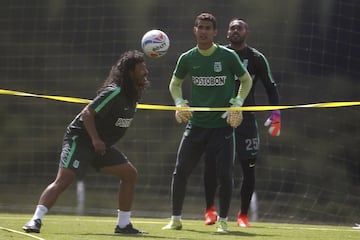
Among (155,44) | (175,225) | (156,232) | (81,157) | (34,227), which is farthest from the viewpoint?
(155,44)

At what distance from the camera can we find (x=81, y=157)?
8.04 m

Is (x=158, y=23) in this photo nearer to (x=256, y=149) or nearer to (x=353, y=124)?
(x=353, y=124)

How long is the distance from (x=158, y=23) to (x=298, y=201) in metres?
3.14

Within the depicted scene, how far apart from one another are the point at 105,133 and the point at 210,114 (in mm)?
1099

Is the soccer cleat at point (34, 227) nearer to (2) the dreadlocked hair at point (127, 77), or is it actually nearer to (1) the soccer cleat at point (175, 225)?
(2) the dreadlocked hair at point (127, 77)

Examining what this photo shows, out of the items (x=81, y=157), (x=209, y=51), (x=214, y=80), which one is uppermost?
(x=209, y=51)

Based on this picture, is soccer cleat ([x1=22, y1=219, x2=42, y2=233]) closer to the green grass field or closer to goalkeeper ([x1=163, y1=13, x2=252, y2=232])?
the green grass field

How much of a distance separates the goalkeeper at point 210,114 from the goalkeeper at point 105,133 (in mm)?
659

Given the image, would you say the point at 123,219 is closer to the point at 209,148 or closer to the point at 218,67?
the point at 209,148

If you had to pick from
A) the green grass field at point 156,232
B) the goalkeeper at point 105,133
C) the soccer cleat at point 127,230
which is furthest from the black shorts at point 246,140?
the soccer cleat at point 127,230

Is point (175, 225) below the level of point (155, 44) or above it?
below

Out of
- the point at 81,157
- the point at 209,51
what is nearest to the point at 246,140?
the point at 209,51

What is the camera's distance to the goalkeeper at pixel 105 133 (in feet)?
26.0

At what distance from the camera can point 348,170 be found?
1300 centimetres
